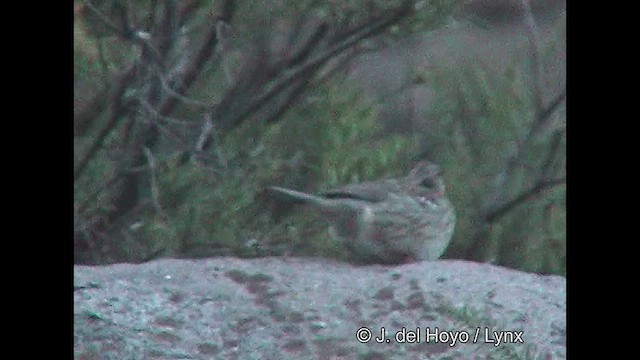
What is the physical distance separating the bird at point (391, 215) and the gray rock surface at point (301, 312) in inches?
5.5

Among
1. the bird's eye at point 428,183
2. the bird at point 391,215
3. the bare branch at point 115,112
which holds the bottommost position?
the bird at point 391,215

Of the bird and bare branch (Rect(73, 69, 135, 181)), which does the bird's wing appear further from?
bare branch (Rect(73, 69, 135, 181))

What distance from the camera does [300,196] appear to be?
9.72 ft

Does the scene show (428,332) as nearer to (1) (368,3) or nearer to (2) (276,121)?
(2) (276,121)

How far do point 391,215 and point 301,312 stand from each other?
0.48m

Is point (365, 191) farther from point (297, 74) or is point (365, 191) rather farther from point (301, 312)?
point (301, 312)

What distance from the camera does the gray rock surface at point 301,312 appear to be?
101 inches

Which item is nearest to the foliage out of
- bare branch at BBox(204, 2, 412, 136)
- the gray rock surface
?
bare branch at BBox(204, 2, 412, 136)

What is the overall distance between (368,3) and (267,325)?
0.91m

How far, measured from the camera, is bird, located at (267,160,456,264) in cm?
293

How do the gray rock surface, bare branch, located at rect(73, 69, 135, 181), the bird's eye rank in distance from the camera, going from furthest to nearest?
the bird's eye
bare branch, located at rect(73, 69, 135, 181)
the gray rock surface

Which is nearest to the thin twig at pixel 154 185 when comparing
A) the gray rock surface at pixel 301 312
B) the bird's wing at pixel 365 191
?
the gray rock surface at pixel 301 312

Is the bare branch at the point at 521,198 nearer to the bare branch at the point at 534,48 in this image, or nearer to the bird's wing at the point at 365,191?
the bare branch at the point at 534,48

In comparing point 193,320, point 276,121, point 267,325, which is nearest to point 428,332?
point 267,325
